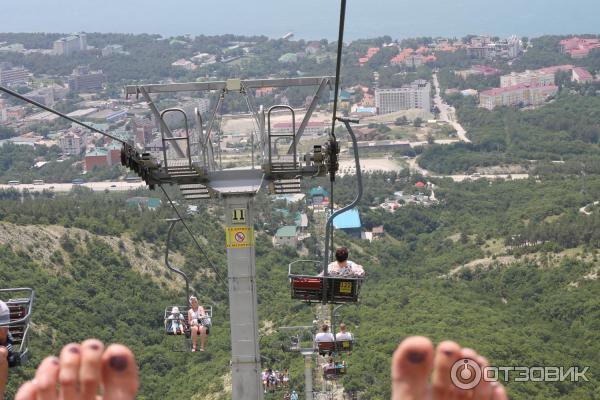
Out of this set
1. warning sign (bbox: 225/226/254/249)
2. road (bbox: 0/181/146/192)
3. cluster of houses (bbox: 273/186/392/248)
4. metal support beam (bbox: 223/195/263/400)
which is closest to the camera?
metal support beam (bbox: 223/195/263/400)

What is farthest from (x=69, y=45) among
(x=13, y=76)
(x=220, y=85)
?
(x=220, y=85)

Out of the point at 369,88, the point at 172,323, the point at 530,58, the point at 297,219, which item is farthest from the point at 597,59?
the point at 172,323

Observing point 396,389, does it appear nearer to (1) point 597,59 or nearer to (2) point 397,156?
(2) point 397,156

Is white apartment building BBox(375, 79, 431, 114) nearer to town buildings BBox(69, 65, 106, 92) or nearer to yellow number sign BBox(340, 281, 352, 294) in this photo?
town buildings BBox(69, 65, 106, 92)

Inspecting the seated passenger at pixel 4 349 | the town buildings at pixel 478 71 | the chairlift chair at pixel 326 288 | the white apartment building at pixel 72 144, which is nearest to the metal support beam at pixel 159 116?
the chairlift chair at pixel 326 288

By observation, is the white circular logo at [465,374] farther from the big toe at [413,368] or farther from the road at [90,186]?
the road at [90,186]

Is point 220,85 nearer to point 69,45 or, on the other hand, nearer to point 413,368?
point 413,368

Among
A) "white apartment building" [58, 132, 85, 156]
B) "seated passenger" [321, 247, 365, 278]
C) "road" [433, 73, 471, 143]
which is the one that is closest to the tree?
"road" [433, 73, 471, 143]
